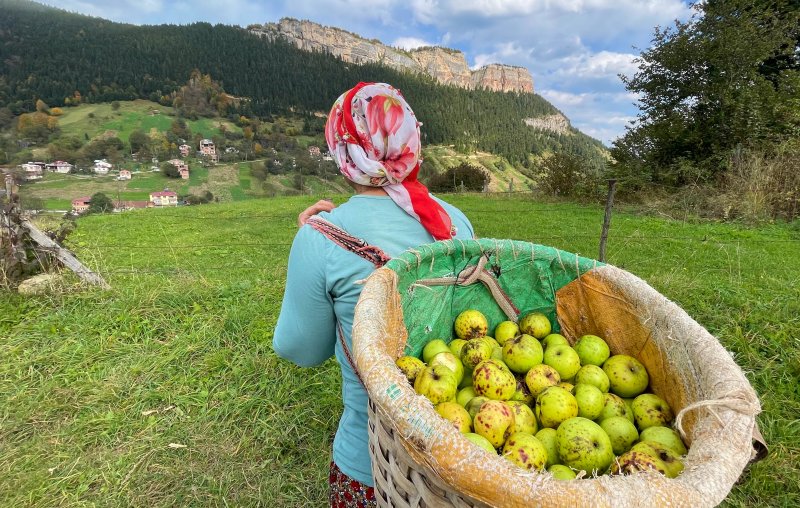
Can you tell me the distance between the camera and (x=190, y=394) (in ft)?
11.9


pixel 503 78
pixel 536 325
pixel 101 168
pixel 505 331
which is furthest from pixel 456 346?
pixel 503 78

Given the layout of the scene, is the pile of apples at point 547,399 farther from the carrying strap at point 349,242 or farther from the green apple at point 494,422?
the carrying strap at point 349,242

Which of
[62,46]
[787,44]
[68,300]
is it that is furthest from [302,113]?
[68,300]

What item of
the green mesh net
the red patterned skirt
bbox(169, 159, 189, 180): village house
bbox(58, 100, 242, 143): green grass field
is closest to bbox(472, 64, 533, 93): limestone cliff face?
bbox(58, 100, 242, 143): green grass field

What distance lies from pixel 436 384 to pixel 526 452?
0.30m

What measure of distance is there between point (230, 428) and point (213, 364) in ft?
2.48

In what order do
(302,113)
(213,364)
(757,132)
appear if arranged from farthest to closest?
(302,113) < (757,132) < (213,364)

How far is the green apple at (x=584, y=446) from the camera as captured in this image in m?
1.12

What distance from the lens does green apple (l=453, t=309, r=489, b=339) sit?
1.72 m

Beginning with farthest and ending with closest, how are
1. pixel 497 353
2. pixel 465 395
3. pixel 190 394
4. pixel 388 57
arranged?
1. pixel 388 57
2. pixel 190 394
3. pixel 497 353
4. pixel 465 395

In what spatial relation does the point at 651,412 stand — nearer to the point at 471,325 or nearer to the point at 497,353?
the point at 497,353

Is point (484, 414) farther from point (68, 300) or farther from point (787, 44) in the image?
point (787, 44)

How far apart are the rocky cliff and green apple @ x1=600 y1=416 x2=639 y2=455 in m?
180

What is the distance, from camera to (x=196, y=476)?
299cm
